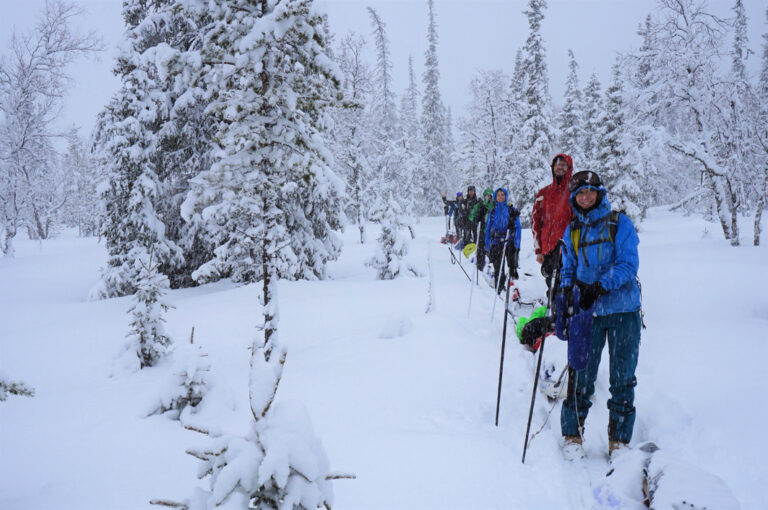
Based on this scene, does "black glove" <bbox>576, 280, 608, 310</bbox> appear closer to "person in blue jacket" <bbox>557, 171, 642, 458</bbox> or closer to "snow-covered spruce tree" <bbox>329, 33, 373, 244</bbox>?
"person in blue jacket" <bbox>557, 171, 642, 458</bbox>

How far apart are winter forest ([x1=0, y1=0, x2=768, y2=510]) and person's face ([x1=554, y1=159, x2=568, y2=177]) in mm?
2805

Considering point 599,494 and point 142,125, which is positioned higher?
point 142,125

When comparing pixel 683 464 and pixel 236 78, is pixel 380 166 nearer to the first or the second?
pixel 236 78

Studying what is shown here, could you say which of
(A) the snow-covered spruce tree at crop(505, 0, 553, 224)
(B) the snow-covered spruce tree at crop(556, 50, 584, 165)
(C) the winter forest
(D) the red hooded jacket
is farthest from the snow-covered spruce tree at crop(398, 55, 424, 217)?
(D) the red hooded jacket

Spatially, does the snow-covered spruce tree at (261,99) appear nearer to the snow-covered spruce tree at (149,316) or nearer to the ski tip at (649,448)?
the snow-covered spruce tree at (149,316)

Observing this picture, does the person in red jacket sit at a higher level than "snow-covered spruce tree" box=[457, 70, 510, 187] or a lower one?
lower

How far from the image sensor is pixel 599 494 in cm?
312

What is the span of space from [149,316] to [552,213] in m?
7.13

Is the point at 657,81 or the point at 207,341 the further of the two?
the point at 657,81

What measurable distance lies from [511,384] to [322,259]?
1100cm

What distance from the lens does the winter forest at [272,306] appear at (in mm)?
3084

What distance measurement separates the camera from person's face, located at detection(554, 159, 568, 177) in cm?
555

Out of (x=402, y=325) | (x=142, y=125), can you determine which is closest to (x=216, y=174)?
(x=402, y=325)

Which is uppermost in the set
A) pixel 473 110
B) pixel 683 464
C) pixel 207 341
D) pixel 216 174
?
pixel 473 110
